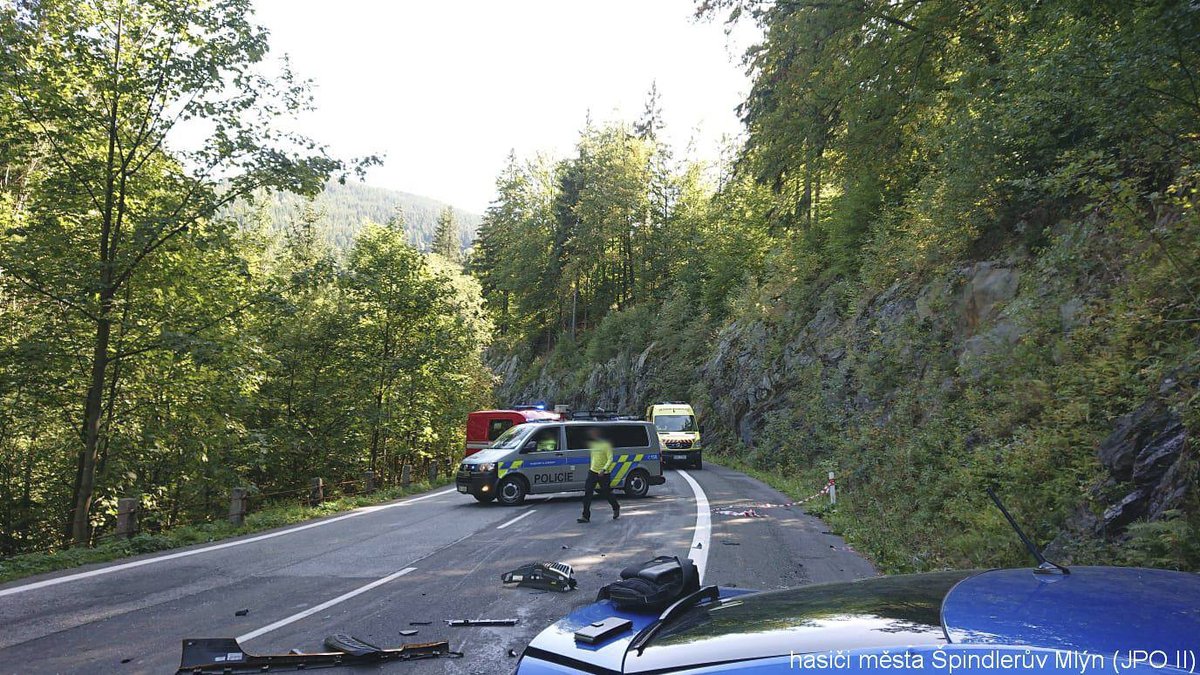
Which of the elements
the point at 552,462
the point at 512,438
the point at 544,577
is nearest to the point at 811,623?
the point at 544,577

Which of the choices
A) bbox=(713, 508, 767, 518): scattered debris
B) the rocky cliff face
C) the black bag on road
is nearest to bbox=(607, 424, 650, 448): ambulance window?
bbox=(713, 508, 767, 518): scattered debris

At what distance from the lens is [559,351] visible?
5562 cm

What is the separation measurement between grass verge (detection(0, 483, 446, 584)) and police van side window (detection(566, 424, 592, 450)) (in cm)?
596

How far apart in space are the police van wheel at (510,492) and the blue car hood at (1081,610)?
14.3 metres

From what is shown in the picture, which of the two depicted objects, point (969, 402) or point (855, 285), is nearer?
point (969, 402)

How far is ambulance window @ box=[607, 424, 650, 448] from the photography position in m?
16.8

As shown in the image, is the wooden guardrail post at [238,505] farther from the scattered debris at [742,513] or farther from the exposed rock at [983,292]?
the exposed rock at [983,292]

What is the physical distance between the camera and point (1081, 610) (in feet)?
5.18

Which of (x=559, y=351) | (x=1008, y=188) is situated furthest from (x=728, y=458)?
(x=559, y=351)

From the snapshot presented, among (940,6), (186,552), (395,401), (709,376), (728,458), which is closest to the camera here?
(186,552)

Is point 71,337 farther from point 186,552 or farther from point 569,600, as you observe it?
point 569,600

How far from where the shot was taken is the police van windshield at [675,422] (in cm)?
2559

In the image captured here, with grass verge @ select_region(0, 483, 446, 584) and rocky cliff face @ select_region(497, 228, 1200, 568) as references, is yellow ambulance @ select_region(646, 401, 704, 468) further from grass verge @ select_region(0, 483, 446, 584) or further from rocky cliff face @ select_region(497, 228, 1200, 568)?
grass verge @ select_region(0, 483, 446, 584)

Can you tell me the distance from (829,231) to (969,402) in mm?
14969
